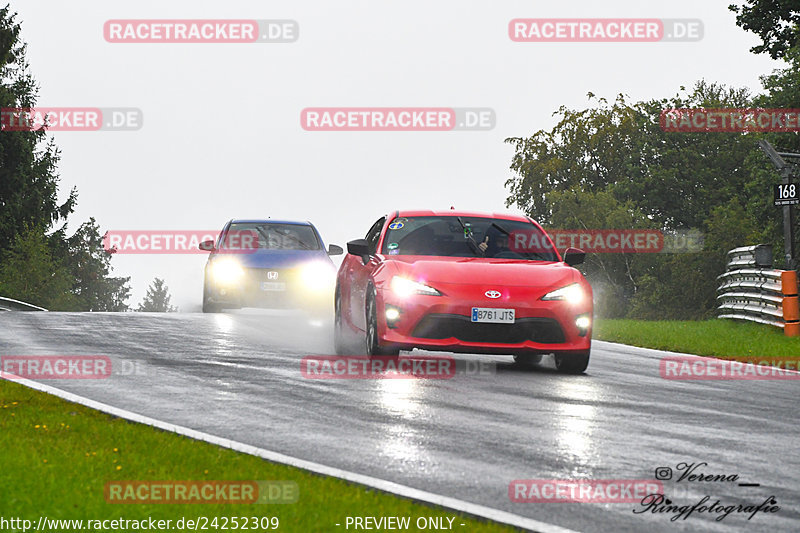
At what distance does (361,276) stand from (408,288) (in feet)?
5.03

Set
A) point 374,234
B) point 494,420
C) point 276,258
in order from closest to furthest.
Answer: point 494,420, point 374,234, point 276,258

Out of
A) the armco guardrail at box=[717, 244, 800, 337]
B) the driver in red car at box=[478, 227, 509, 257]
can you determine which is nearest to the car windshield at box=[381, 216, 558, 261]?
the driver in red car at box=[478, 227, 509, 257]

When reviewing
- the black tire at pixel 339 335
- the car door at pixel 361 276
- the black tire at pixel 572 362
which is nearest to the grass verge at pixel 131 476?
the car door at pixel 361 276

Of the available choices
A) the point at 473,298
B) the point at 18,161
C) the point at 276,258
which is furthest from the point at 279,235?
the point at 18,161

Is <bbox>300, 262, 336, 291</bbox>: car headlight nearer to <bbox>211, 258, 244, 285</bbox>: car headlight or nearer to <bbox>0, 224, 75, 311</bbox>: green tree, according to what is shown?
<bbox>211, 258, 244, 285</bbox>: car headlight

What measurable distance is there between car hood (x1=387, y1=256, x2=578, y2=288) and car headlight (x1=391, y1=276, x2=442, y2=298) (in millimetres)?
58

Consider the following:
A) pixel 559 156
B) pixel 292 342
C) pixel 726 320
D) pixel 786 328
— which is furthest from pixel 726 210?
pixel 292 342

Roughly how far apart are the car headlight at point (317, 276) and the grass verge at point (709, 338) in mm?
4545

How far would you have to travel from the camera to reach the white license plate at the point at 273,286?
67.8ft

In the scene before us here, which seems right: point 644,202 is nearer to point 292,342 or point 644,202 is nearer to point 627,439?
point 292,342

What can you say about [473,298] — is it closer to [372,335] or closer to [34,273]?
[372,335]

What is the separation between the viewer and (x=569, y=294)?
12250 millimetres

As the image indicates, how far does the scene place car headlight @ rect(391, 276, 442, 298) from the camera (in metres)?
12.1

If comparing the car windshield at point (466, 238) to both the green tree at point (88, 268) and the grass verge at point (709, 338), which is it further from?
the green tree at point (88, 268)
